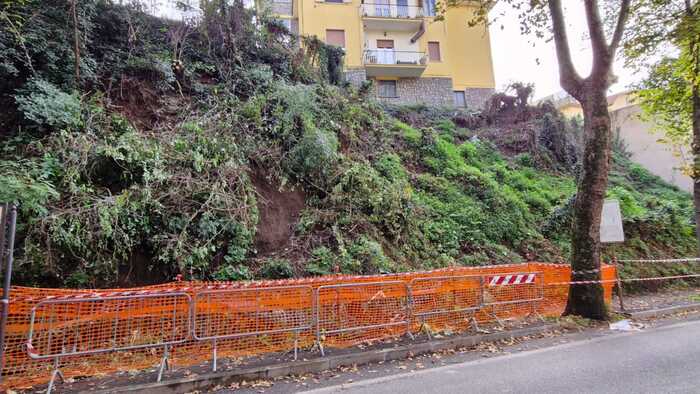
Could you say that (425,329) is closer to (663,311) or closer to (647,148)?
(663,311)

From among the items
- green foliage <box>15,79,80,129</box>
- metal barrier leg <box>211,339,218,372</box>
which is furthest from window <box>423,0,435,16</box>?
metal barrier leg <box>211,339,218,372</box>

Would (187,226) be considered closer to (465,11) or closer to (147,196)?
(147,196)

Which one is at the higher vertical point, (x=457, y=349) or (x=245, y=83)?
(x=245, y=83)

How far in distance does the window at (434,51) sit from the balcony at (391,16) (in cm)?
156

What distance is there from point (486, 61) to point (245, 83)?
21.1 meters

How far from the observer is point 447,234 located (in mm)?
10609

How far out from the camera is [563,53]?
803 centimetres

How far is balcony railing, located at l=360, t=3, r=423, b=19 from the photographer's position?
2439cm

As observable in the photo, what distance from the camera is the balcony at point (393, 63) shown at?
23.5 m

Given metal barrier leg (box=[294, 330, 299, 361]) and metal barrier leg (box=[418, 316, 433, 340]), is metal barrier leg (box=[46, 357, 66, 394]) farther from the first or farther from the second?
metal barrier leg (box=[418, 316, 433, 340])

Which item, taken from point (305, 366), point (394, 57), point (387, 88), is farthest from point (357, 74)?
point (305, 366)

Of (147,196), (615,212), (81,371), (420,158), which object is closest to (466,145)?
(420,158)

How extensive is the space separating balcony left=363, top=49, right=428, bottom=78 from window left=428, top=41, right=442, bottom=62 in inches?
54.7

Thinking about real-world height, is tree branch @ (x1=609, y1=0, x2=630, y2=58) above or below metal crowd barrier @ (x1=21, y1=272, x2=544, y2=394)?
above
